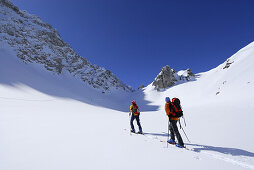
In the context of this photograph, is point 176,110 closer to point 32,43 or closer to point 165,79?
point 165,79

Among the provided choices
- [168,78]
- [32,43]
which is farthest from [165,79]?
[32,43]

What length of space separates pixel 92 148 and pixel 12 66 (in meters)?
35.6

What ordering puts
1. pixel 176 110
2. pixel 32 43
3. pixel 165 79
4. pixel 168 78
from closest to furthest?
pixel 176 110, pixel 32 43, pixel 168 78, pixel 165 79

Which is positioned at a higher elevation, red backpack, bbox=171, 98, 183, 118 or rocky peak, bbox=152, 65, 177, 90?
rocky peak, bbox=152, 65, 177, 90

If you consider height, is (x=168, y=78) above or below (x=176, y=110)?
above

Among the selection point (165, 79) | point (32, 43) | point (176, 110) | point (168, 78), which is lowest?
point (176, 110)

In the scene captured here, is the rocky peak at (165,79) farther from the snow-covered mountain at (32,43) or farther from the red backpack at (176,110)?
the red backpack at (176,110)

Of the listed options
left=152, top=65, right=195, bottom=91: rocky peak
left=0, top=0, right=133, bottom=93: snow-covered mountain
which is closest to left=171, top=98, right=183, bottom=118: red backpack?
left=0, top=0, right=133, bottom=93: snow-covered mountain

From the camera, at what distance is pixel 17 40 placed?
35.9 meters

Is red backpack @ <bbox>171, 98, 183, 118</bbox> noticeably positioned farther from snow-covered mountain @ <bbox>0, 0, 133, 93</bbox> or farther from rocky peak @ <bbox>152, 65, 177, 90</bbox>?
rocky peak @ <bbox>152, 65, 177, 90</bbox>

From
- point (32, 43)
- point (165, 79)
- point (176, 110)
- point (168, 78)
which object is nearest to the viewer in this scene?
point (176, 110)

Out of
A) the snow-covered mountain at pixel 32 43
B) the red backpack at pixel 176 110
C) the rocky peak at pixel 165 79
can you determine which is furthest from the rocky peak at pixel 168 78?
the red backpack at pixel 176 110

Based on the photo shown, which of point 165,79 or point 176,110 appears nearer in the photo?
point 176,110

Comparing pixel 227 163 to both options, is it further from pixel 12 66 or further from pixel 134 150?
pixel 12 66
